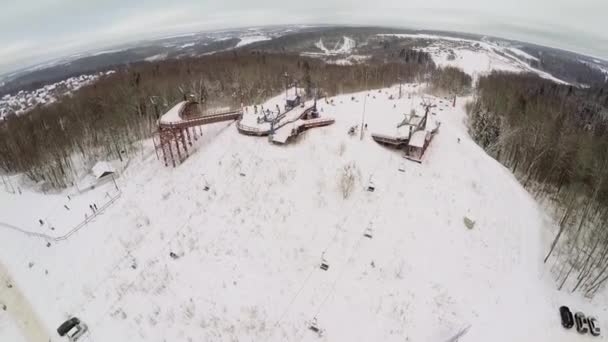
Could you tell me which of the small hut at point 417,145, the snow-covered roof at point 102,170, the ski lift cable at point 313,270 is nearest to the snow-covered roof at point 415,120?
the small hut at point 417,145

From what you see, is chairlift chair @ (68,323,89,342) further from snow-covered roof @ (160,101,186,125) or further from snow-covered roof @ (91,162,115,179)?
snow-covered roof @ (91,162,115,179)

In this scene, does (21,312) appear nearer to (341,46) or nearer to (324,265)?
(324,265)

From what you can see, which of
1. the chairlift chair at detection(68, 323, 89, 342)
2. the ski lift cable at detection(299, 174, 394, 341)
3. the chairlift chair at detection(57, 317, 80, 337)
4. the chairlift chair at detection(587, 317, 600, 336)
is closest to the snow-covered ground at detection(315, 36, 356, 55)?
the ski lift cable at detection(299, 174, 394, 341)

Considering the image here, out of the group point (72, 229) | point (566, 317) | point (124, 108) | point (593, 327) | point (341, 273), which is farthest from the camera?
point (124, 108)

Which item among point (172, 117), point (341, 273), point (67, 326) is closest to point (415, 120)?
point (341, 273)

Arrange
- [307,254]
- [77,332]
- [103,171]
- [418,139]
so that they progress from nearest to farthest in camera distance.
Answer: [77,332], [307,254], [418,139], [103,171]
